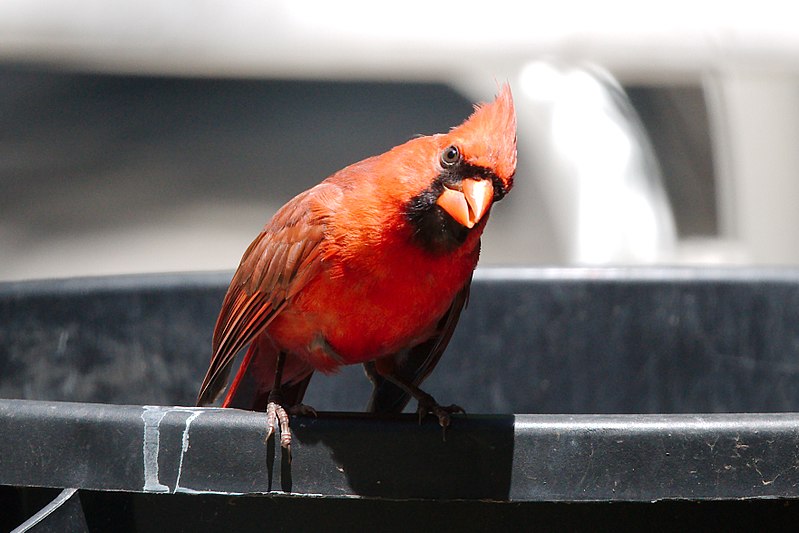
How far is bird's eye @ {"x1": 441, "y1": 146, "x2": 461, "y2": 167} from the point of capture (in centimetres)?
191

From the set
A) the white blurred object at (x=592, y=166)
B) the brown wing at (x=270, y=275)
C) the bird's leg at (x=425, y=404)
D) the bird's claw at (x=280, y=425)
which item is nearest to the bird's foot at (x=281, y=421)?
the bird's claw at (x=280, y=425)

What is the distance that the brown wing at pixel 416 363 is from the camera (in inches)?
91.2

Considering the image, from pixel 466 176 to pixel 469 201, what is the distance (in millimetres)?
54

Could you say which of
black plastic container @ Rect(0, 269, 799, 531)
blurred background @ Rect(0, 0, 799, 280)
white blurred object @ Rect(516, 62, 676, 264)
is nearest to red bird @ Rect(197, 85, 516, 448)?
black plastic container @ Rect(0, 269, 799, 531)

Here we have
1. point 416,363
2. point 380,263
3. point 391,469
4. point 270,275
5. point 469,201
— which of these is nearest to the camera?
point 391,469

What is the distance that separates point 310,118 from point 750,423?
4.76 metres

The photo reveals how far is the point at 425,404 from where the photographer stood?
6.92 ft

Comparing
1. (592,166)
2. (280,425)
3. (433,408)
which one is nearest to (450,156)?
(433,408)

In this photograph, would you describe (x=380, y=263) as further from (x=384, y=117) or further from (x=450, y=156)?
(x=384, y=117)

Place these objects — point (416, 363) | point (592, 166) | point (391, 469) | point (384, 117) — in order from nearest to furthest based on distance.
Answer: point (391, 469) < point (416, 363) < point (592, 166) < point (384, 117)

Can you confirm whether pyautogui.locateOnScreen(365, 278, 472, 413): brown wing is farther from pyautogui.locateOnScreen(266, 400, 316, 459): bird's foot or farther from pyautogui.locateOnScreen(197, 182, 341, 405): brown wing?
pyautogui.locateOnScreen(266, 400, 316, 459): bird's foot

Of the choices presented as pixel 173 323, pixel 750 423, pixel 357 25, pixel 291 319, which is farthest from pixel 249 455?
pixel 357 25

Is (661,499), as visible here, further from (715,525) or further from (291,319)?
(291,319)

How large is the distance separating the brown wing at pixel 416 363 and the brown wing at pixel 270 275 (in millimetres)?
293
